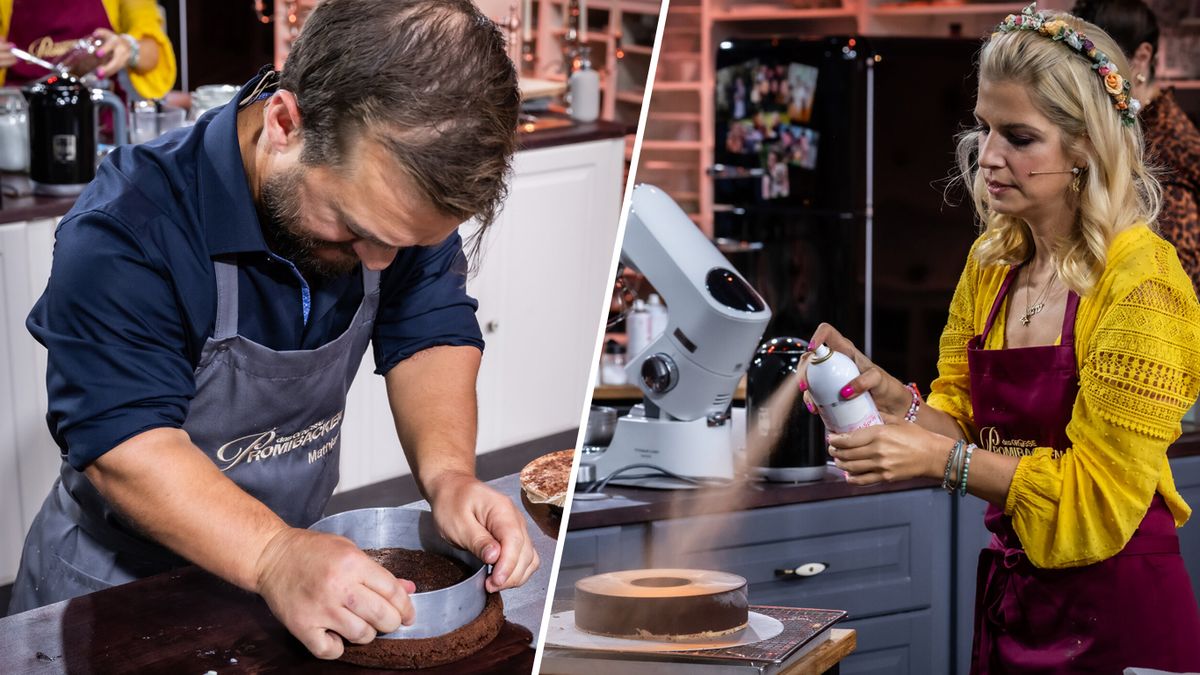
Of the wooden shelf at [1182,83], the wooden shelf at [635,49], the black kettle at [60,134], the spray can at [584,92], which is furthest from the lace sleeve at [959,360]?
the spray can at [584,92]

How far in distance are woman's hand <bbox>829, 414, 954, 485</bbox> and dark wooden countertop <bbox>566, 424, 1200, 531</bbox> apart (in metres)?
0.06

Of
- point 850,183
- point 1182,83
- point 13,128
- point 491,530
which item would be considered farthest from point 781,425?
point 13,128

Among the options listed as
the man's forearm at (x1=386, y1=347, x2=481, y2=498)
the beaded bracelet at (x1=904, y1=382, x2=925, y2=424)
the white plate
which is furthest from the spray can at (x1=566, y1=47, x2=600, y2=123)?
the white plate

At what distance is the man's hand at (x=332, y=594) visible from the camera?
889 mm

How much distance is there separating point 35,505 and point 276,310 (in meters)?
1.58

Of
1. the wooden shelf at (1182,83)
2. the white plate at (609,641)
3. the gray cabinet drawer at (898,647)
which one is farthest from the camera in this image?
the wooden shelf at (1182,83)

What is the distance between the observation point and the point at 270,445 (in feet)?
3.93

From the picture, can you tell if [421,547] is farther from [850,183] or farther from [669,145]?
[850,183]

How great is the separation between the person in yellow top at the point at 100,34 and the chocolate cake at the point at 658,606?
7.42ft

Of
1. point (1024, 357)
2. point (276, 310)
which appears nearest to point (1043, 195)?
point (1024, 357)

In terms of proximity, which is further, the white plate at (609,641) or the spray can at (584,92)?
the spray can at (584,92)

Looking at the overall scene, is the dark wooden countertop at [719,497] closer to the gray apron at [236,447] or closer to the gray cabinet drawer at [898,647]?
the gray cabinet drawer at [898,647]

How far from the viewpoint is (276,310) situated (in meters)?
1.13

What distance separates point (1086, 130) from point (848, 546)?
402 mm
